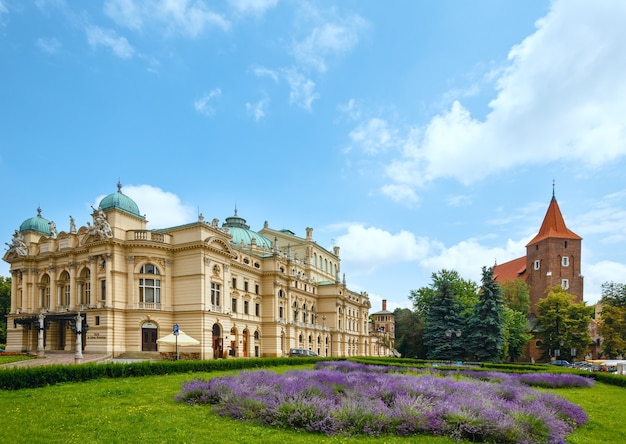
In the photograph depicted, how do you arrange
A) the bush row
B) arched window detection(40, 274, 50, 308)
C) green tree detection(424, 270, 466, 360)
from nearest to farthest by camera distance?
the bush row < arched window detection(40, 274, 50, 308) < green tree detection(424, 270, 466, 360)

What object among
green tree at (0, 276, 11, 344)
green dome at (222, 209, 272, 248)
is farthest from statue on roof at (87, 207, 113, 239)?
green tree at (0, 276, 11, 344)

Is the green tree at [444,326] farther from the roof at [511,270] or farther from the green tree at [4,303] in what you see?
the green tree at [4,303]

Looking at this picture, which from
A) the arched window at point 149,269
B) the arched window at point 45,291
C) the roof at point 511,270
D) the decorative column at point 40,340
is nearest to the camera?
the decorative column at point 40,340

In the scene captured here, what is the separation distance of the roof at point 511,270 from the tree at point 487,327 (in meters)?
42.0

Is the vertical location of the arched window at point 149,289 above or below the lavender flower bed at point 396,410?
above

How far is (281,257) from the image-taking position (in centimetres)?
6419

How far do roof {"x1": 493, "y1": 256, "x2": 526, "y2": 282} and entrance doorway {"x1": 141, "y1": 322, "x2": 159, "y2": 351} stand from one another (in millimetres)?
72560

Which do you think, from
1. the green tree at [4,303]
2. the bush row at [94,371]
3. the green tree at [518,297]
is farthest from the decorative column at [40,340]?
the green tree at [518,297]

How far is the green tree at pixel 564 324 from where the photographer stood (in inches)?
2596

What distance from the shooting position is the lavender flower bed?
11.6 meters

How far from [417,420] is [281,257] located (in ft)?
173

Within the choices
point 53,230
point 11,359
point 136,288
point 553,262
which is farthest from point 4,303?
point 553,262

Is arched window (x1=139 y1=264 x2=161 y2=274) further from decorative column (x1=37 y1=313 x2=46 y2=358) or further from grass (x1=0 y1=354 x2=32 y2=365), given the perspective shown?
grass (x1=0 y1=354 x2=32 y2=365)

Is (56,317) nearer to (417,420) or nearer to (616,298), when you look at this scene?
(417,420)
